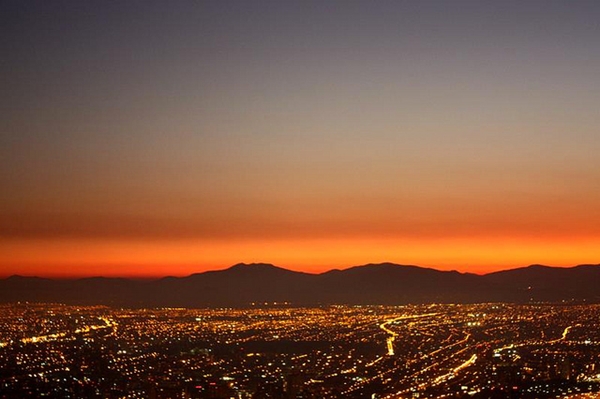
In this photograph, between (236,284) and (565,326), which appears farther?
(236,284)

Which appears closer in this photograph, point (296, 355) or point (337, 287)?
point (296, 355)

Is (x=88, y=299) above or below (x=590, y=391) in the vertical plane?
above

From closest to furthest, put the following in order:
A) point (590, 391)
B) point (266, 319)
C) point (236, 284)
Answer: point (590, 391)
point (266, 319)
point (236, 284)

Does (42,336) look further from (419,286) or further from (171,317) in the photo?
(419,286)

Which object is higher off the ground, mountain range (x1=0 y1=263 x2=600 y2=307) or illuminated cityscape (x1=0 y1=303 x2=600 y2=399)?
mountain range (x1=0 y1=263 x2=600 y2=307)

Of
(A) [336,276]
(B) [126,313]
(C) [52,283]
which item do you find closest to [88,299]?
(C) [52,283]

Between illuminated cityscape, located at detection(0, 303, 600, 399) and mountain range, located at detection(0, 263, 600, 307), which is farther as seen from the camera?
mountain range, located at detection(0, 263, 600, 307)
